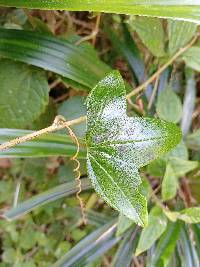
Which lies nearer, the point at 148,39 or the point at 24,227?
the point at 148,39

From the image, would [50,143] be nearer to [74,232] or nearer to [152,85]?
[152,85]

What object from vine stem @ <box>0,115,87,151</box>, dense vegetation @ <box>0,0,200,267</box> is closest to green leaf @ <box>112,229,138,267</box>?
dense vegetation @ <box>0,0,200,267</box>

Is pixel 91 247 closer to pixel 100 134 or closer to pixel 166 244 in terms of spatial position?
pixel 166 244

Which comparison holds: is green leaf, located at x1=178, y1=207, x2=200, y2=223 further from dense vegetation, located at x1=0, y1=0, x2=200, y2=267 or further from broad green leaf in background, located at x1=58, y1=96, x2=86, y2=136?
broad green leaf in background, located at x1=58, y1=96, x2=86, y2=136

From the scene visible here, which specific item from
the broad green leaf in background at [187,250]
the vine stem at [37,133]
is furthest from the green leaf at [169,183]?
the vine stem at [37,133]

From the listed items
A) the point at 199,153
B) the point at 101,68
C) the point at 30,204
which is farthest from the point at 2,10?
the point at 199,153
